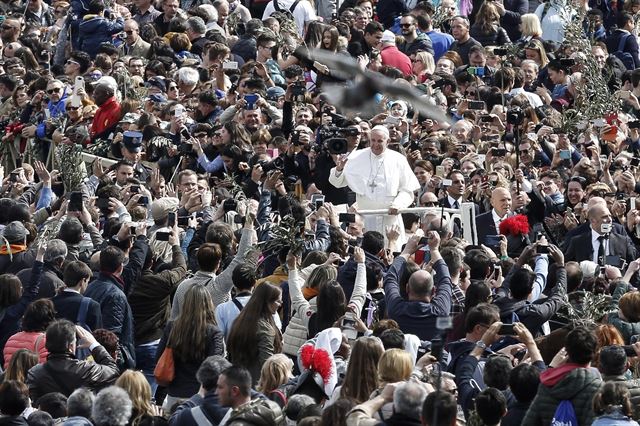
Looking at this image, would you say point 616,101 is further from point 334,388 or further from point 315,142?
point 334,388

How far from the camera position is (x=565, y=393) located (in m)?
11.2

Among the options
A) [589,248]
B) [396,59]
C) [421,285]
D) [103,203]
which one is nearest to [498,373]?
[421,285]

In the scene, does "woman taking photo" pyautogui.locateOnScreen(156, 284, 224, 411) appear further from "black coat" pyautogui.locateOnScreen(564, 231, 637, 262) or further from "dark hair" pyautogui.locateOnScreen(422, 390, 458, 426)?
"black coat" pyautogui.locateOnScreen(564, 231, 637, 262)

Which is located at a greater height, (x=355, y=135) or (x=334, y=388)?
(x=355, y=135)

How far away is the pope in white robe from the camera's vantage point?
17250 millimetres

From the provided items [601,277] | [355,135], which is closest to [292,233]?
[601,277]

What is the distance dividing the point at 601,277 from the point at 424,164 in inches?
138

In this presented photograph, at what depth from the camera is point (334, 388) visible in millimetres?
12047

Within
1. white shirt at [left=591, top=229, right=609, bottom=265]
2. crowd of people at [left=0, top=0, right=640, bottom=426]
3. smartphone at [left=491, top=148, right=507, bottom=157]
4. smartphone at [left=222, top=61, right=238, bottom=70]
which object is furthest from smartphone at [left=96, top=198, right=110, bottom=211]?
smartphone at [left=222, top=61, right=238, bottom=70]

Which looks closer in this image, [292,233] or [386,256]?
[292,233]

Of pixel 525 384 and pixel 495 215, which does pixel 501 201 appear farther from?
pixel 525 384

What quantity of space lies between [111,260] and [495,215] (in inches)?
175

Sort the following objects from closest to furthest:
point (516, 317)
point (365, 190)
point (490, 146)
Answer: point (516, 317), point (365, 190), point (490, 146)

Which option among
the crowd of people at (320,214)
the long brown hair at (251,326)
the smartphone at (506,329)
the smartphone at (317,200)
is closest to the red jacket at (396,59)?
the crowd of people at (320,214)
